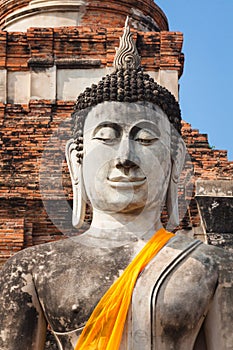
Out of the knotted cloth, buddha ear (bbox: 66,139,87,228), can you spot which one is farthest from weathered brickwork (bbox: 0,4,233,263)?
the knotted cloth

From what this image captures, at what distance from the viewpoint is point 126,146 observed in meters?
4.97

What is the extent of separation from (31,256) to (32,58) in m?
9.79

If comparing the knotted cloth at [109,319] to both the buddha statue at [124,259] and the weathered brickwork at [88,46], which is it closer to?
the buddha statue at [124,259]

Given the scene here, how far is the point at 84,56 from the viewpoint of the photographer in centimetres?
1451

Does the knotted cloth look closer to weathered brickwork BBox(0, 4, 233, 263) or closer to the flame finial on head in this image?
the flame finial on head

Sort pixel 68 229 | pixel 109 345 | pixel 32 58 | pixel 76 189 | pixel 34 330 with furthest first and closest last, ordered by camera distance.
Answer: pixel 32 58 < pixel 68 229 < pixel 76 189 < pixel 34 330 < pixel 109 345

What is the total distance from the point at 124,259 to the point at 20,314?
1.93 feet

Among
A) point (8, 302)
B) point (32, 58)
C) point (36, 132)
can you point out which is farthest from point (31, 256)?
point (32, 58)

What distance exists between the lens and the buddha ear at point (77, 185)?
5223 mm

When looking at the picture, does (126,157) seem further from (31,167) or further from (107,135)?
(31,167)

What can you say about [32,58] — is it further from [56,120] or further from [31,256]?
[31,256]

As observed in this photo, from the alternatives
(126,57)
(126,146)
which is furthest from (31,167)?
(126,146)

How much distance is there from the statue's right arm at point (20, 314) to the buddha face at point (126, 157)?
557 mm

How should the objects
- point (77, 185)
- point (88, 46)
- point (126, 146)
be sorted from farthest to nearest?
point (88, 46)
point (77, 185)
point (126, 146)
